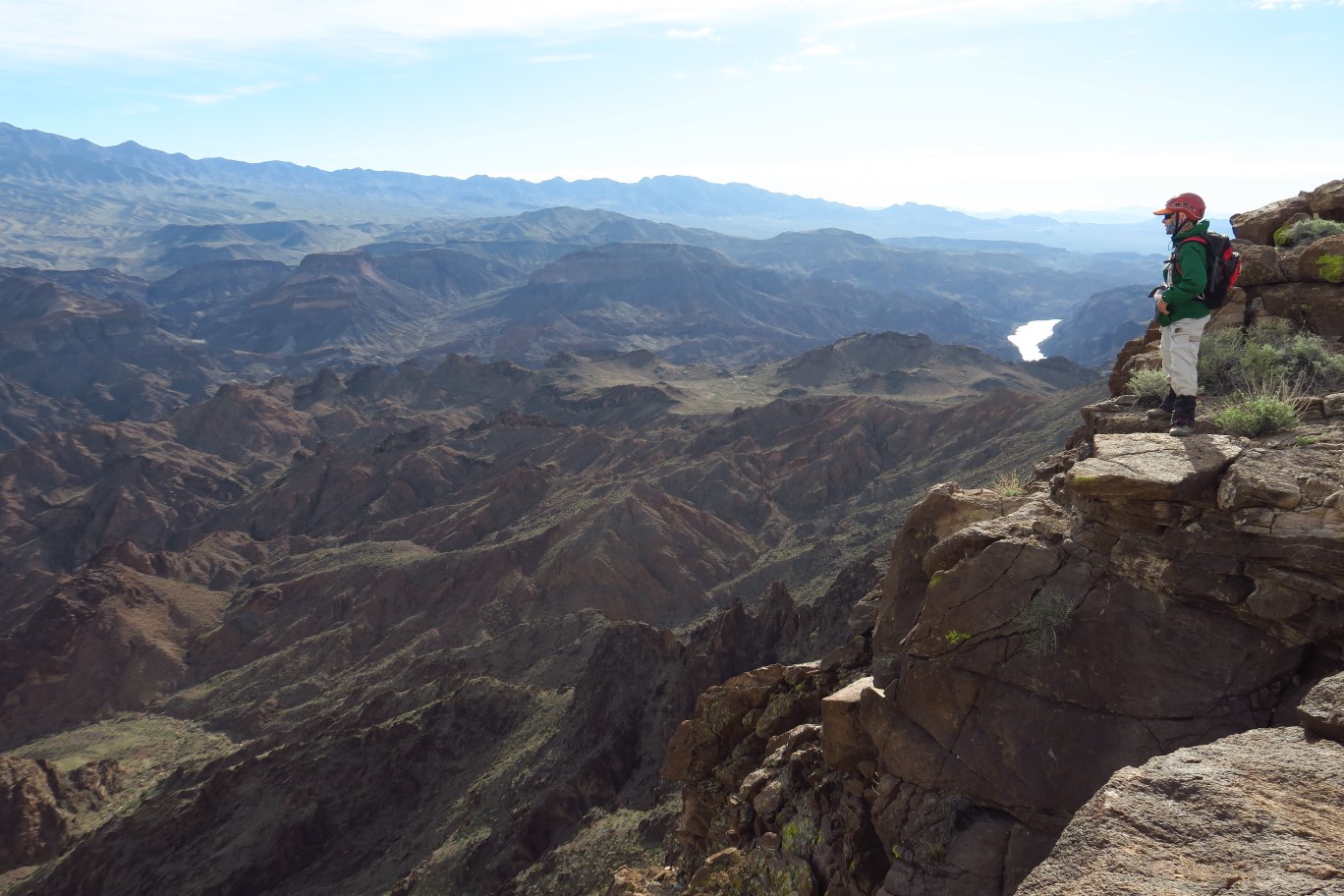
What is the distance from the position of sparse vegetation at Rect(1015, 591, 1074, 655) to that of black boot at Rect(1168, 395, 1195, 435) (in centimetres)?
217

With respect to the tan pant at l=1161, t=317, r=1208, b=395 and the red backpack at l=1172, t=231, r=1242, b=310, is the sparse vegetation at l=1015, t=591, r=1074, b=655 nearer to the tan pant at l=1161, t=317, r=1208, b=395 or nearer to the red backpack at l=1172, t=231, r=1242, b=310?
the tan pant at l=1161, t=317, r=1208, b=395

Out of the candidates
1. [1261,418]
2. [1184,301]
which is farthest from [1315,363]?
[1261,418]

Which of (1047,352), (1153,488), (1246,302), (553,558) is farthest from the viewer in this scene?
(1047,352)

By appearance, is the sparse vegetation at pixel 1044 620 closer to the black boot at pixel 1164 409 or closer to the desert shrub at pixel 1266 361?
the black boot at pixel 1164 409

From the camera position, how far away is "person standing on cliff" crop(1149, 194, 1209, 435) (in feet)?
25.8

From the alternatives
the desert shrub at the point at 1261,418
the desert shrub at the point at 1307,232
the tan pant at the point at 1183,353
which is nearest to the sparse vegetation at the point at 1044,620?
the desert shrub at the point at 1261,418

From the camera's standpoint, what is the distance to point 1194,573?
247 inches

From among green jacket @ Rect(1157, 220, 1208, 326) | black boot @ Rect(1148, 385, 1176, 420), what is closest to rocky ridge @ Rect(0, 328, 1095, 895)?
black boot @ Rect(1148, 385, 1176, 420)

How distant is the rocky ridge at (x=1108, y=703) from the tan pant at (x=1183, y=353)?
1.84 ft

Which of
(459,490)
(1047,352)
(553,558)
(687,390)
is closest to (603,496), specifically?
(553,558)

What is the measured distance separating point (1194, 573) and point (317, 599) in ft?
159

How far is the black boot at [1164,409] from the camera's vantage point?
841cm

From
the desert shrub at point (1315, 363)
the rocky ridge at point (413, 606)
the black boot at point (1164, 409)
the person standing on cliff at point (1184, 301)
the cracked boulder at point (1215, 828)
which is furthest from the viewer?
the rocky ridge at point (413, 606)

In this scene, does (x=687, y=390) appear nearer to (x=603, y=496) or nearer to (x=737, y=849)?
(x=603, y=496)
